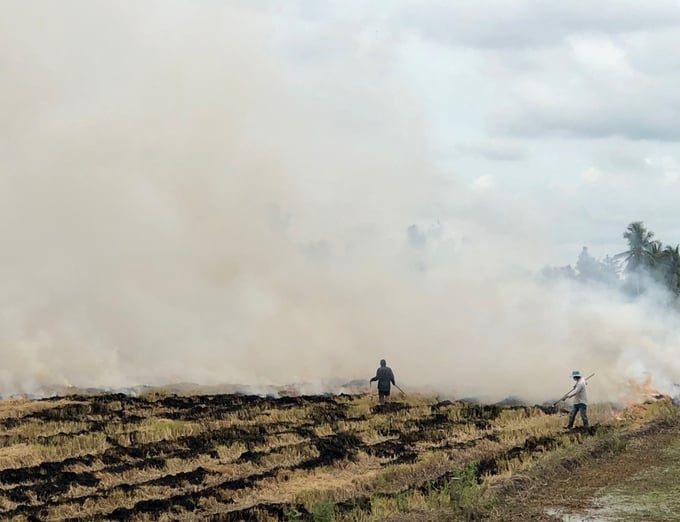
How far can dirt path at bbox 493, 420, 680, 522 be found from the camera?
16922 mm

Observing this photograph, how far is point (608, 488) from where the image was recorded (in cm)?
1930

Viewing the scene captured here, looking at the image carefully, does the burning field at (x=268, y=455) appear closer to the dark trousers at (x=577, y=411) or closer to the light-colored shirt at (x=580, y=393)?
the dark trousers at (x=577, y=411)

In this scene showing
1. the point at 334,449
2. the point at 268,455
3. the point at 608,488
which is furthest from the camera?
the point at 334,449

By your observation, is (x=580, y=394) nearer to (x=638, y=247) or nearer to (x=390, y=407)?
(x=390, y=407)

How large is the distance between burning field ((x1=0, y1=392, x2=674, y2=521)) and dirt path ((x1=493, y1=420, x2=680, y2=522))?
24.1 inches

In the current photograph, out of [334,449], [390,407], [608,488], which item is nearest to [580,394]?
[390,407]

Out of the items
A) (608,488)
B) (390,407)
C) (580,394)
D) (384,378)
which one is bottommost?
(608,488)

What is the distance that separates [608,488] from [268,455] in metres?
7.17

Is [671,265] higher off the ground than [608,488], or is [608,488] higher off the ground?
[671,265]

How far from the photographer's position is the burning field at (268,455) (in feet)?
55.3

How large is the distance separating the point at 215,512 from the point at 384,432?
10263 mm

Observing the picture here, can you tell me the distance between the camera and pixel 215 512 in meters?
16.7

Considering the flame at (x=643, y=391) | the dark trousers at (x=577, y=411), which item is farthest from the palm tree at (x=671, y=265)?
the dark trousers at (x=577, y=411)

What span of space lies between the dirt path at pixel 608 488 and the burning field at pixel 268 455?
2.01ft
